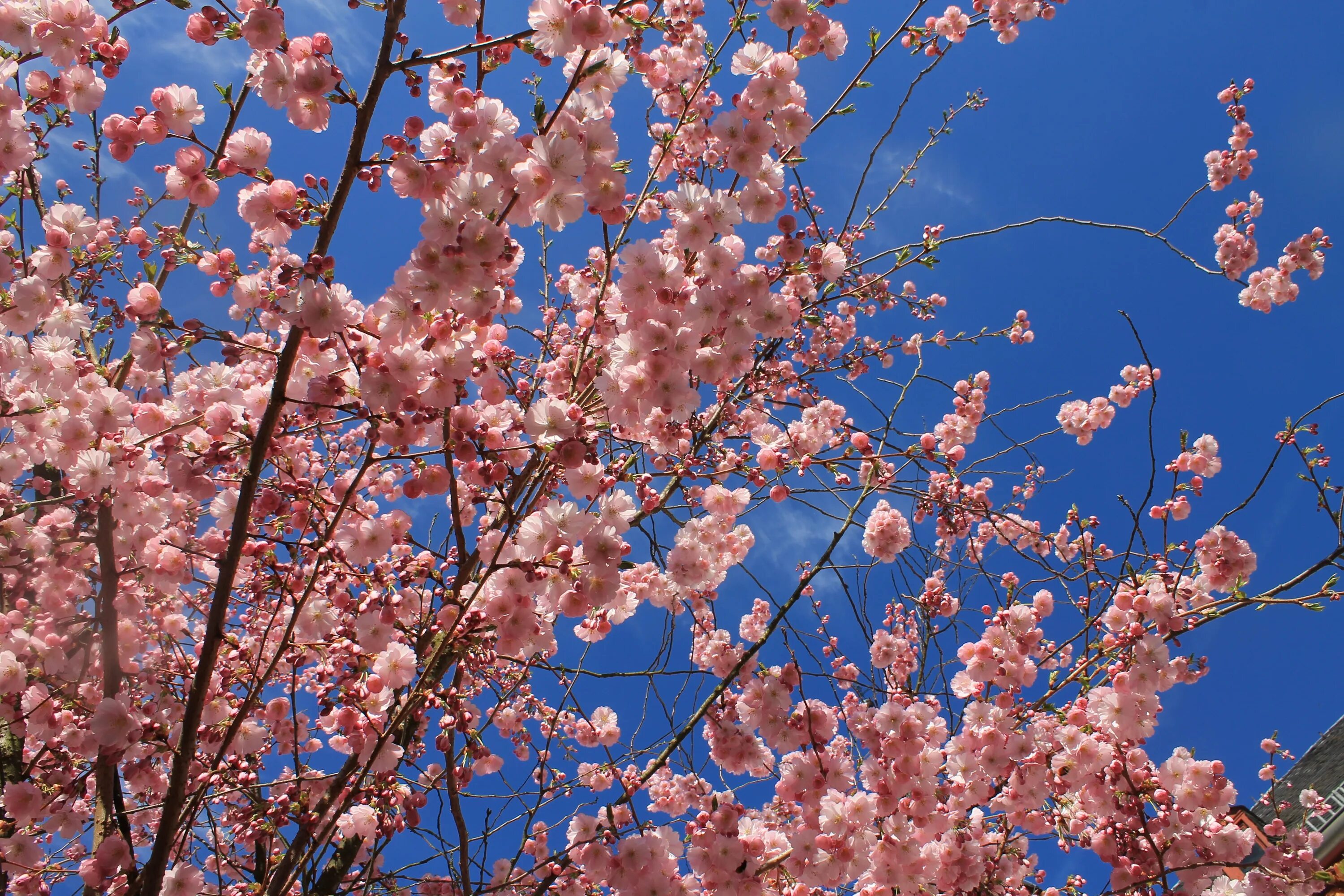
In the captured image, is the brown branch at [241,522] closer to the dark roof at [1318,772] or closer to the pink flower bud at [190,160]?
the pink flower bud at [190,160]

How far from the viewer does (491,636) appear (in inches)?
101

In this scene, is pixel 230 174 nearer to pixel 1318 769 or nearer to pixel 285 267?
pixel 285 267

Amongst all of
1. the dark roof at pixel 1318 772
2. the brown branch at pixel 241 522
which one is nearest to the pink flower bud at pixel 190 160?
the brown branch at pixel 241 522

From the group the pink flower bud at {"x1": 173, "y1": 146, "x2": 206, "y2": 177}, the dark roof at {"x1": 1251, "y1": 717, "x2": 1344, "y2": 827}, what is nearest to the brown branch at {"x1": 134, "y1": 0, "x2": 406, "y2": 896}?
the pink flower bud at {"x1": 173, "y1": 146, "x2": 206, "y2": 177}

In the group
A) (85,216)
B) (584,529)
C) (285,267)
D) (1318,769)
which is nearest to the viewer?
(285,267)

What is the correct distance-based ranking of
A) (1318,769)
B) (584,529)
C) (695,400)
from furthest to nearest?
(1318,769) < (695,400) < (584,529)

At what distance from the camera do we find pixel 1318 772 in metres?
7.34

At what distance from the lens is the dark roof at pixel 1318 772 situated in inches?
275

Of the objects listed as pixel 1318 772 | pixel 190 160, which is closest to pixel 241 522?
pixel 190 160

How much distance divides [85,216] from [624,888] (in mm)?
3876

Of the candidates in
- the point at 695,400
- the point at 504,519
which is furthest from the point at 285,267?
the point at 695,400

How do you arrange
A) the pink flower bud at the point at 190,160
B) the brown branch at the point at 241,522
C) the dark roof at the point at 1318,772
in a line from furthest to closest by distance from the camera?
1. the dark roof at the point at 1318,772
2. the pink flower bud at the point at 190,160
3. the brown branch at the point at 241,522

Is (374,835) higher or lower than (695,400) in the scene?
lower

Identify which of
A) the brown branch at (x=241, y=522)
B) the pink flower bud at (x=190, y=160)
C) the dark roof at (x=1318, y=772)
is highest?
the pink flower bud at (x=190, y=160)
